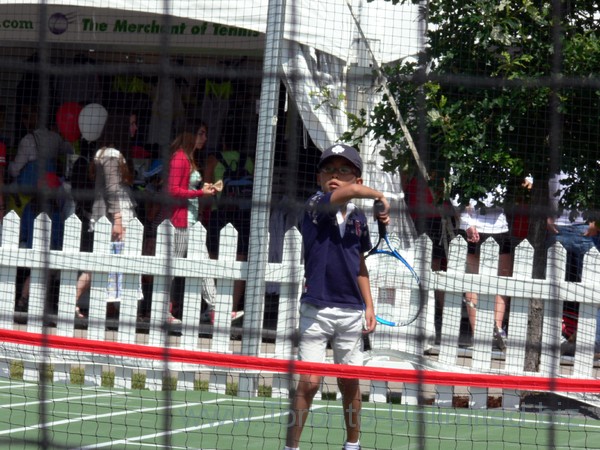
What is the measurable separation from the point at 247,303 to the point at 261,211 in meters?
0.47

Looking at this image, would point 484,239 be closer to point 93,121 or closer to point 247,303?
point 247,303

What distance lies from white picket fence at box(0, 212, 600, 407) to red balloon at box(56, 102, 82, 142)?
1.10m

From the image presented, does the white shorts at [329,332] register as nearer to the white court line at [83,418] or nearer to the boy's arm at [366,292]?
the boy's arm at [366,292]

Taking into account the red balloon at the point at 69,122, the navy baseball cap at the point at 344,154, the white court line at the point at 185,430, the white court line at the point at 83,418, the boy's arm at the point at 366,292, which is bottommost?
the white court line at the point at 83,418

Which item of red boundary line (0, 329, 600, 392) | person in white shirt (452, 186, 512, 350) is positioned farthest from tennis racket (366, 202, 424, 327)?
red boundary line (0, 329, 600, 392)

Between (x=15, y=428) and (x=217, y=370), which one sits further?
(x=217, y=370)

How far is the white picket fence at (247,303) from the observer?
5.51 metres

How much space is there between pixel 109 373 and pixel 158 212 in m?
1.23

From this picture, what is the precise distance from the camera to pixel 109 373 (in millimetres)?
5734

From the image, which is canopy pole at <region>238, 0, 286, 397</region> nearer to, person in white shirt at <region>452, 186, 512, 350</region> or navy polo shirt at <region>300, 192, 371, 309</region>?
person in white shirt at <region>452, 186, 512, 350</region>

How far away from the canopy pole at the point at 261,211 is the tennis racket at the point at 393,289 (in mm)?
637

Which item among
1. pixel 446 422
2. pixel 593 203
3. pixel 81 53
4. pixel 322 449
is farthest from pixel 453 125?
pixel 81 53

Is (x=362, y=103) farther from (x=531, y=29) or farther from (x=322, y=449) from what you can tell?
(x=322, y=449)

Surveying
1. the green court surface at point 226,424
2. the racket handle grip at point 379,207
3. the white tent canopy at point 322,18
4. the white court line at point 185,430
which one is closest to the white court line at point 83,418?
the green court surface at point 226,424
